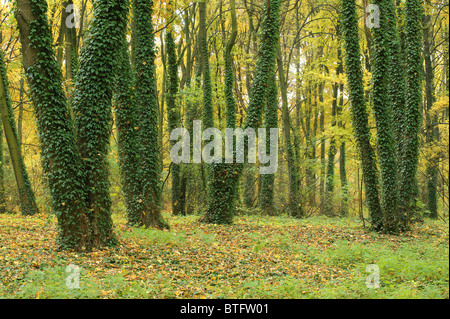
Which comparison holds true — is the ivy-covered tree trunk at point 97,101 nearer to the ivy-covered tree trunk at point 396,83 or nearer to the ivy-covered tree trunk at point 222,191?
the ivy-covered tree trunk at point 222,191

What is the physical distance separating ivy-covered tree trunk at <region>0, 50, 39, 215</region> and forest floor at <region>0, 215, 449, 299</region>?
389 cm

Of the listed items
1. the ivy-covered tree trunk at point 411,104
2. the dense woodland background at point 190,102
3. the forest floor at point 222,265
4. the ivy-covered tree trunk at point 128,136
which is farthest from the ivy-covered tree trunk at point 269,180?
the ivy-covered tree trunk at point 128,136

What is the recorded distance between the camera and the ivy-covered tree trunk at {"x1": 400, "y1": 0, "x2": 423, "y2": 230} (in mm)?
12258

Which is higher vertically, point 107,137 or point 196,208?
point 107,137

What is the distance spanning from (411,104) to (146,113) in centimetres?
877

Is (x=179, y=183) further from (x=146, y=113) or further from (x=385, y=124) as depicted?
(x=385, y=124)

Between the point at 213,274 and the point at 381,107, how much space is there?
26.5 ft

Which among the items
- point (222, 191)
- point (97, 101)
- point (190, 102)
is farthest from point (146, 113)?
point (190, 102)

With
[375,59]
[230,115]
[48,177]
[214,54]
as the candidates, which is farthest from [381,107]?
[214,54]

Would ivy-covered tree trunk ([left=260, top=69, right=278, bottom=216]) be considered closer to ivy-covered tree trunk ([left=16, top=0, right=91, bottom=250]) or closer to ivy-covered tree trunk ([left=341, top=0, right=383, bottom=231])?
ivy-covered tree trunk ([left=341, top=0, right=383, bottom=231])
